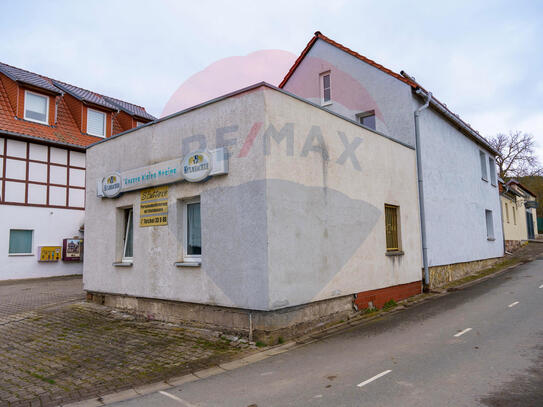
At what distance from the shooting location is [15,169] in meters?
17.6

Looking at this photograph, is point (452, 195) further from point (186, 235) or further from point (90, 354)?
point (90, 354)

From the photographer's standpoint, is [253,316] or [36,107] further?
[36,107]

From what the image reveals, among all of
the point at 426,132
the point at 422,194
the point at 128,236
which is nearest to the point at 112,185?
the point at 128,236

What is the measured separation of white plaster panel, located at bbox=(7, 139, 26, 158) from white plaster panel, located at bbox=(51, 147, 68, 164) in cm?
132

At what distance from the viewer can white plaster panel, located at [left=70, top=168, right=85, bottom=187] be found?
19875 mm

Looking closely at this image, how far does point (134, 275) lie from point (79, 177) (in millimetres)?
A: 13277

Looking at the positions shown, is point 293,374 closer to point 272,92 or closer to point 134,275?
point 272,92

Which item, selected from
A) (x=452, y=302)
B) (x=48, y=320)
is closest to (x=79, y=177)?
(x=48, y=320)

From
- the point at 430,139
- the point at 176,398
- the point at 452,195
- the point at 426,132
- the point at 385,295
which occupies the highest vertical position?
the point at 426,132

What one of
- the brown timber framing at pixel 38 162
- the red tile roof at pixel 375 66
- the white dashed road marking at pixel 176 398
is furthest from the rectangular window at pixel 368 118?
the brown timber framing at pixel 38 162

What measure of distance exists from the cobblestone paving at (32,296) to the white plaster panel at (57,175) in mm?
5368

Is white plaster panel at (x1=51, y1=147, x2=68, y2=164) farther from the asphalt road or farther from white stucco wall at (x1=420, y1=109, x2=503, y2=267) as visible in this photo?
the asphalt road

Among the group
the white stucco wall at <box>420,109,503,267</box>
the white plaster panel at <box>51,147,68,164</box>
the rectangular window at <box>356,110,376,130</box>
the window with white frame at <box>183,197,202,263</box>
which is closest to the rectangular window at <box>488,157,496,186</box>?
the white stucco wall at <box>420,109,503,267</box>

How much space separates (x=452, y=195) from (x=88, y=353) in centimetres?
1246
